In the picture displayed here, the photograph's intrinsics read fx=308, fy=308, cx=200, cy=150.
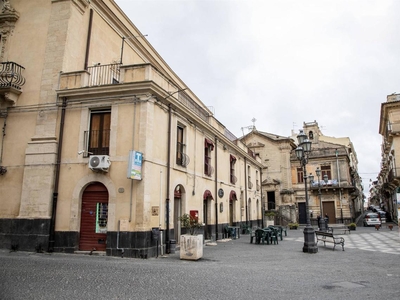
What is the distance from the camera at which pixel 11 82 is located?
42.8 feet

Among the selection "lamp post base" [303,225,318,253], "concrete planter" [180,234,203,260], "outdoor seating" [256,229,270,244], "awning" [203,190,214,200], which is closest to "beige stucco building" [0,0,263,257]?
"concrete planter" [180,234,203,260]

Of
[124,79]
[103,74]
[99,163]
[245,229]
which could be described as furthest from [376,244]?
[103,74]

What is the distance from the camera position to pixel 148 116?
11.9 m

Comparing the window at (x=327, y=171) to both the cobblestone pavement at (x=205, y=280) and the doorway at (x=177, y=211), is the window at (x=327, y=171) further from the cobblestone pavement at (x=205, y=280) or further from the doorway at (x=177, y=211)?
the cobblestone pavement at (x=205, y=280)

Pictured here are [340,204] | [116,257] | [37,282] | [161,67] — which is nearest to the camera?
[37,282]

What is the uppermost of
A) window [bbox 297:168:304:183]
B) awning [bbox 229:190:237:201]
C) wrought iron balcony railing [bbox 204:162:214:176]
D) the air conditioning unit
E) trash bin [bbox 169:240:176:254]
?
window [bbox 297:168:304:183]

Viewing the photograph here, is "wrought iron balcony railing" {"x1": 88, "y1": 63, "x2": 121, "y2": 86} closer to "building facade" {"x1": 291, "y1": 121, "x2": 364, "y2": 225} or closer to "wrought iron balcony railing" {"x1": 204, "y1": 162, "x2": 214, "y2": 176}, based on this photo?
"wrought iron balcony railing" {"x1": 204, "y1": 162, "x2": 214, "y2": 176}

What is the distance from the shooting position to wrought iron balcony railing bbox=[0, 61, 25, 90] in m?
13.1

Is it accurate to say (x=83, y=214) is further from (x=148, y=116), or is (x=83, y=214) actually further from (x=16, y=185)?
(x=148, y=116)

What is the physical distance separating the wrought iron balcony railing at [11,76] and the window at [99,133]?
3.72 meters

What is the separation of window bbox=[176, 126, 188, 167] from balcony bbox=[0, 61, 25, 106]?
282 inches

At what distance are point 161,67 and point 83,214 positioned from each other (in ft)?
37.9

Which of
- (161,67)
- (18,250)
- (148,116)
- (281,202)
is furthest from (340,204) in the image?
(18,250)

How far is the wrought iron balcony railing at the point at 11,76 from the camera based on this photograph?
43.1 ft
